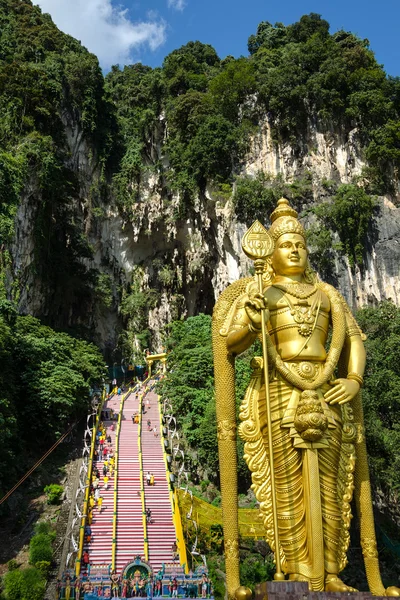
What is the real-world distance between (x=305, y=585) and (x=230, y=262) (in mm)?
17267

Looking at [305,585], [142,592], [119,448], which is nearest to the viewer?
[305,585]

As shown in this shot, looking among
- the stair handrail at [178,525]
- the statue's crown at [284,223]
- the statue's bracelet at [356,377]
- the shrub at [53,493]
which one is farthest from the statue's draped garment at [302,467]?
the shrub at [53,493]

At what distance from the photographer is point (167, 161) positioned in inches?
987

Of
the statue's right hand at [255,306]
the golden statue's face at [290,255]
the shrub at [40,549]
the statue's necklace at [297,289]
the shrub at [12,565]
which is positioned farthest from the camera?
the shrub at [12,565]

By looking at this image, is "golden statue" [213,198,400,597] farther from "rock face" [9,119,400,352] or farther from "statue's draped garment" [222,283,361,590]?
"rock face" [9,119,400,352]

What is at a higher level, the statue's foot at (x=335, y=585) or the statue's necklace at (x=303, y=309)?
the statue's necklace at (x=303, y=309)

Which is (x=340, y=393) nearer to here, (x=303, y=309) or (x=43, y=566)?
(x=303, y=309)

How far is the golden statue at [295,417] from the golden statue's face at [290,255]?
0.01 m

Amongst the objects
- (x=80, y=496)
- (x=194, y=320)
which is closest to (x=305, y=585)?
(x=80, y=496)

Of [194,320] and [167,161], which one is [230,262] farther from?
[167,161]

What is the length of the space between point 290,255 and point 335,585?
3.03 metres

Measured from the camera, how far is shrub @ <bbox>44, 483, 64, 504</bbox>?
11516 millimetres

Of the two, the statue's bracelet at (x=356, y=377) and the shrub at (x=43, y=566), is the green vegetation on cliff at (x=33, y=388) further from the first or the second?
the statue's bracelet at (x=356, y=377)

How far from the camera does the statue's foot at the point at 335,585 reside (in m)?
4.68
